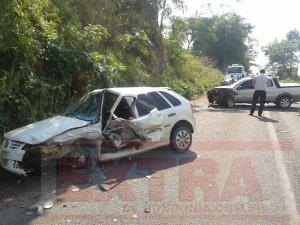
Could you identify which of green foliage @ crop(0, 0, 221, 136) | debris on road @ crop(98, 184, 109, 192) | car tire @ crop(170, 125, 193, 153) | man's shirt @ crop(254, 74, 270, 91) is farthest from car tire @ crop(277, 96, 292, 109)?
debris on road @ crop(98, 184, 109, 192)

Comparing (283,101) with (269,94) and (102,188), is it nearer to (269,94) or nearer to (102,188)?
(269,94)

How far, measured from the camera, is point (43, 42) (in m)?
12.0

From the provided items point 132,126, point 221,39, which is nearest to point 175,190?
point 132,126

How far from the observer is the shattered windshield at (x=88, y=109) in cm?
835

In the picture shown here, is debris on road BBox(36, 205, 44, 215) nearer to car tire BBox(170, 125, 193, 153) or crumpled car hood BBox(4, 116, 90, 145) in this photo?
crumpled car hood BBox(4, 116, 90, 145)

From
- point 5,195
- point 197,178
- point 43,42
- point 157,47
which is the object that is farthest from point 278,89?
point 5,195

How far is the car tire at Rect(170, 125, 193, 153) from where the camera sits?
31.0 feet

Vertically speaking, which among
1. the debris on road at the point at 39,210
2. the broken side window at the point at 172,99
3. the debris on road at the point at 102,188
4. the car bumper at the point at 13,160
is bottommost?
the debris on road at the point at 39,210

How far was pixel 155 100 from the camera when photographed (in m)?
9.30

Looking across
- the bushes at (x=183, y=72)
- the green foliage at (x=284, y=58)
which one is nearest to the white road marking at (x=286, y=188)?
the bushes at (x=183, y=72)

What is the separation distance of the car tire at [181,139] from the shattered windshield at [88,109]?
1845 mm

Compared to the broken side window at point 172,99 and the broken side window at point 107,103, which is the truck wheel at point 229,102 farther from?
Answer: the broken side window at point 107,103

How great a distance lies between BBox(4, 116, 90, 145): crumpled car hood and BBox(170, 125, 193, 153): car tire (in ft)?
7.25

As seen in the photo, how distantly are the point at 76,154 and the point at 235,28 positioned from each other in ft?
180
